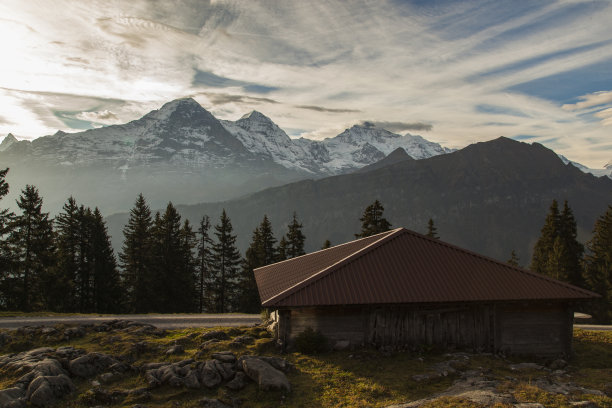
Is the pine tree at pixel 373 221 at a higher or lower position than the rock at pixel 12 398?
higher

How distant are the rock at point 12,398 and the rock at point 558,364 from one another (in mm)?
20071

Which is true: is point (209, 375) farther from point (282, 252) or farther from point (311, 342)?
point (282, 252)

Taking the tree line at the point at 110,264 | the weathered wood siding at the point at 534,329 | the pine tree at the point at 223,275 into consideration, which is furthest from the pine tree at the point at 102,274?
the weathered wood siding at the point at 534,329

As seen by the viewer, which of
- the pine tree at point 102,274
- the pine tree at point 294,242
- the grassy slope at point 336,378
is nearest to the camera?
the grassy slope at point 336,378

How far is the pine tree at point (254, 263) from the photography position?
48844 millimetres

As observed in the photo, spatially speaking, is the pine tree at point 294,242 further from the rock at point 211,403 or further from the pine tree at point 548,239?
the rock at point 211,403

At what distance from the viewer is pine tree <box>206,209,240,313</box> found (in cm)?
4919

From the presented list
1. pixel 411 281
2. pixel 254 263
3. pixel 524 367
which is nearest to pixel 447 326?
pixel 411 281

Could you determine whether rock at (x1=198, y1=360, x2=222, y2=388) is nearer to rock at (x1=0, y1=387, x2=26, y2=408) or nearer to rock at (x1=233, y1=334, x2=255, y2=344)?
rock at (x1=233, y1=334, x2=255, y2=344)

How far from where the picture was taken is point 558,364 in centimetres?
1708

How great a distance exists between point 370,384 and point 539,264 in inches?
1927

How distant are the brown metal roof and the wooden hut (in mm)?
47

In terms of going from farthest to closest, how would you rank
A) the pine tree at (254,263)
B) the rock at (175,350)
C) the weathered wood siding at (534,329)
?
the pine tree at (254,263), the weathered wood siding at (534,329), the rock at (175,350)

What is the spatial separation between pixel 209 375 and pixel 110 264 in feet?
116
